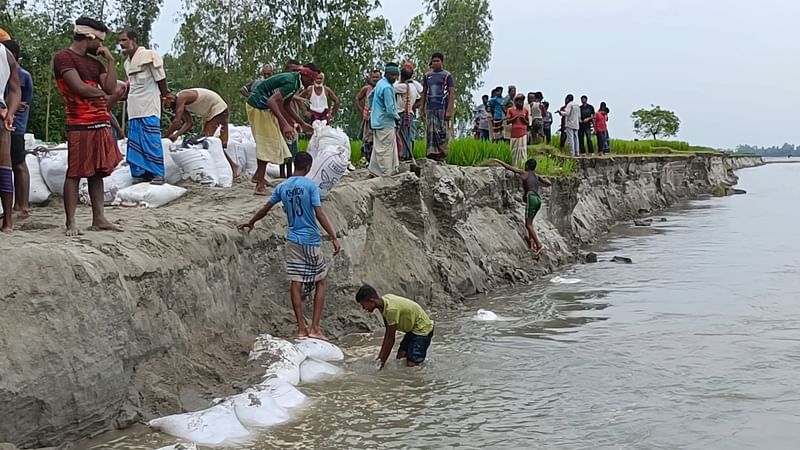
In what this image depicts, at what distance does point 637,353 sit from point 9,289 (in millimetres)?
5887

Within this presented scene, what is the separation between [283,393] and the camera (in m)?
6.14

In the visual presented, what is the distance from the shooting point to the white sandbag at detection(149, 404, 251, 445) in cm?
525

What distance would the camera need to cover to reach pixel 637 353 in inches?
329

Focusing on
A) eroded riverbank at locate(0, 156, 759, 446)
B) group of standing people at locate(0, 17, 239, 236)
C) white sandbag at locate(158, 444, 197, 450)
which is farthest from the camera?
group of standing people at locate(0, 17, 239, 236)

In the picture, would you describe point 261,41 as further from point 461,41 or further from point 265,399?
point 265,399

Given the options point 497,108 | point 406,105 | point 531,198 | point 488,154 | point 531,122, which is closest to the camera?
point 406,105

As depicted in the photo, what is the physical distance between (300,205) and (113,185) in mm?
2499

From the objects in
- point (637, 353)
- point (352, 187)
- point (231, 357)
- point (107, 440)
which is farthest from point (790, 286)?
point (107, 440)

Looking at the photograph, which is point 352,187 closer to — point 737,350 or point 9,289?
point 737,350

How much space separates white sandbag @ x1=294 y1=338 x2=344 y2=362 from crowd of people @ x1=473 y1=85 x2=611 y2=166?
9029 millimetres

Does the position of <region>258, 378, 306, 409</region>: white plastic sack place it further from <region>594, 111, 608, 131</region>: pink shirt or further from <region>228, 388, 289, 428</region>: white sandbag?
<region>594, 111, 608, 131</region>: pink shirt

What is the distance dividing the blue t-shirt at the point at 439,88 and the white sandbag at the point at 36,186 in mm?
5400

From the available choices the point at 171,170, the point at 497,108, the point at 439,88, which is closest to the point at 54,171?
the point at 171,170

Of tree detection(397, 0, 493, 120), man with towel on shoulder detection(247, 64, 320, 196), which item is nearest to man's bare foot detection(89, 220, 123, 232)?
man with towel on shoulder detection(247, 64, 320, 196)
